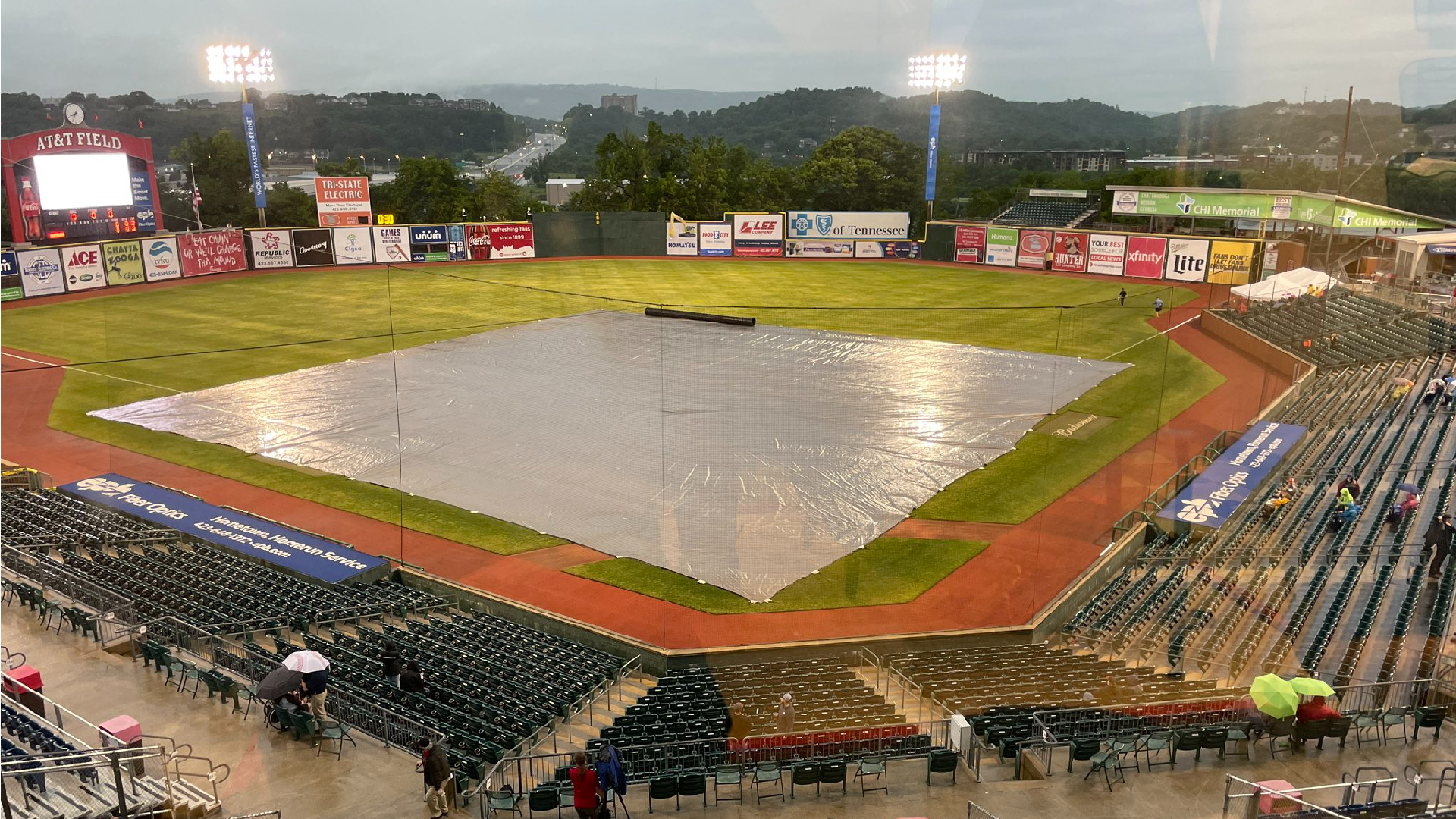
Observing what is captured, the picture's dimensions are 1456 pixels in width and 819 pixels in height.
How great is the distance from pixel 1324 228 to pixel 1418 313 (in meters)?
9.13

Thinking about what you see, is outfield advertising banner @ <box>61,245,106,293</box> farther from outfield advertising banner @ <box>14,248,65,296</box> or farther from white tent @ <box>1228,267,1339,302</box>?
white tent @ <box>1228,267,1339,302</box>

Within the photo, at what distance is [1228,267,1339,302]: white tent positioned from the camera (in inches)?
1161

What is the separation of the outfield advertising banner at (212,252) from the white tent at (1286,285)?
1934 inches

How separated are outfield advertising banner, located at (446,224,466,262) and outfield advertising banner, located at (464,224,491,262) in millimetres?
230

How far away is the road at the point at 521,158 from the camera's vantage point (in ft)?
270

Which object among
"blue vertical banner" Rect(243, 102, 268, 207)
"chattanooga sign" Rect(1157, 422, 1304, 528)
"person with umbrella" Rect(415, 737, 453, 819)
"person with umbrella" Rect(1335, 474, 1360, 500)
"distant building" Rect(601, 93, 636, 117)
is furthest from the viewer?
"blue vertical banner" Rect(243, 102, 268, 207)

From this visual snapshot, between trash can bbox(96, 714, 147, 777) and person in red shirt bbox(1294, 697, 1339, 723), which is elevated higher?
trash can bbox(96, 714, 147, 777)

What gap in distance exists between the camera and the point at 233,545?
704 inches

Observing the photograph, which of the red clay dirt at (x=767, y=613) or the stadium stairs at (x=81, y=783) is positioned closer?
the stadium stairs at (x=81, y=783)

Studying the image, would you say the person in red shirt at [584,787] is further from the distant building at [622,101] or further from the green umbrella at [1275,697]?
the distant building at [622,101]

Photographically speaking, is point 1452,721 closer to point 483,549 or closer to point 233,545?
point 483,549

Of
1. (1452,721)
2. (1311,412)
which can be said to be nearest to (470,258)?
(1311,412)

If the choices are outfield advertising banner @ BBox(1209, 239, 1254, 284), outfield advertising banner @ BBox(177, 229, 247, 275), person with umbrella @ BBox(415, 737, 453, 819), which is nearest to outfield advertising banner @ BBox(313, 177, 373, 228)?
outfield advertising banner @ BBox(177, 229, 247, 275)

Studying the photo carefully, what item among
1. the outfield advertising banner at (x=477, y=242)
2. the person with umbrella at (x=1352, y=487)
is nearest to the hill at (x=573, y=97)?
the outfield advertising banner at (x=477, y=242)
